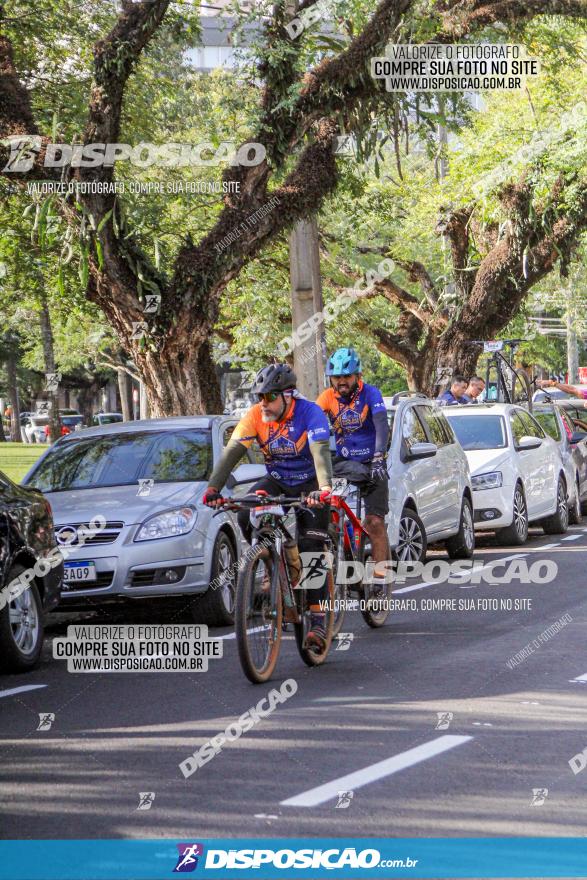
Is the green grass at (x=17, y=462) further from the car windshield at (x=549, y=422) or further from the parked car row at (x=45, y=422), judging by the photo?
the parked car row at (x=45, y=422)

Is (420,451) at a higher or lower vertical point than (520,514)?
higher

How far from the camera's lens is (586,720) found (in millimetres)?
7238

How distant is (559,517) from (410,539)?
590cm

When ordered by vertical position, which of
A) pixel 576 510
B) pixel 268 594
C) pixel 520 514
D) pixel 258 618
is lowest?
pixel 576 510

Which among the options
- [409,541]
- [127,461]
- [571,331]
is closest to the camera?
[127,461]

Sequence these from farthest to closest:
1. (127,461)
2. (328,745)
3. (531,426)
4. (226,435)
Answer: (531,426) < (226,435) < (127,461) < (328,745)

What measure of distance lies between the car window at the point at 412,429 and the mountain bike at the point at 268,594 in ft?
18.3

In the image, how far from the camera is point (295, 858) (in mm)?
4918

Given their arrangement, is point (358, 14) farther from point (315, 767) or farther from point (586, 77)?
point (315, 767)

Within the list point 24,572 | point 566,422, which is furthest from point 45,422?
point 24,572

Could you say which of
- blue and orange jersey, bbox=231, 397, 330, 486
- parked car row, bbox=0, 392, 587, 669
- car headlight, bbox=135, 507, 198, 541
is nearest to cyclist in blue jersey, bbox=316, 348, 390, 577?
parked car row, bbox=0, 392, 587, 669

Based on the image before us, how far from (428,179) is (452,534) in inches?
902

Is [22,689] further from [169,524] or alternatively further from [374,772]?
[374,772]

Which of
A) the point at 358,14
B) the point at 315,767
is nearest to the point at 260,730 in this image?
the point at 315,767
